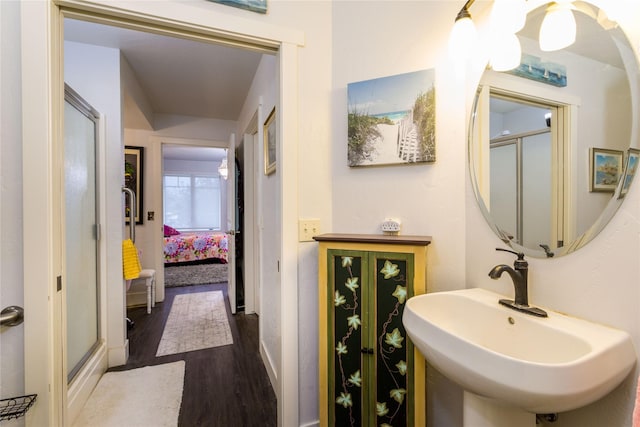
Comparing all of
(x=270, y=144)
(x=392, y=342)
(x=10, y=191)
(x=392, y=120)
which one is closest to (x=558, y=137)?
(x=392, y=120)

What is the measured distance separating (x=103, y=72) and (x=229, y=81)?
1.01 meters

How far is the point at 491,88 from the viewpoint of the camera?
1.12m

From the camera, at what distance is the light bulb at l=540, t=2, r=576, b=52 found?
875 millimetres

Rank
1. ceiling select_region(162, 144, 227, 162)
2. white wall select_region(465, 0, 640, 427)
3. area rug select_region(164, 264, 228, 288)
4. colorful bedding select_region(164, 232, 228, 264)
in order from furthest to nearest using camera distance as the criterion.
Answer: ceiling select_region(162, 144, 227, 162) < colorful bedding select_region(164, 232, 228, 264) < area rug select_region(164, 264, 228, 288) < white wall select_region(465, 0, 640, 427)

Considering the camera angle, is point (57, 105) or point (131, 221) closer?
point (57, 105)

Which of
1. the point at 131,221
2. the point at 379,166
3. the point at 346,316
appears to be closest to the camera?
the point at 346,316

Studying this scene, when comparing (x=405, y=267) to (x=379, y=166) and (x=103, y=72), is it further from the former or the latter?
(x=103, y=72)

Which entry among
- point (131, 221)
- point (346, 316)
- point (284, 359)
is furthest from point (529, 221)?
point (131, 221)

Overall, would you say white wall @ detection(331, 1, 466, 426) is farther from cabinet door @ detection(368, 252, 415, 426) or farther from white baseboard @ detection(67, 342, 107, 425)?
white baseboard @ detection(67, 342, 107, 425)

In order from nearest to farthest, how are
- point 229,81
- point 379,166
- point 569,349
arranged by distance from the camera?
point 569,349, point 379,166, point 229,81

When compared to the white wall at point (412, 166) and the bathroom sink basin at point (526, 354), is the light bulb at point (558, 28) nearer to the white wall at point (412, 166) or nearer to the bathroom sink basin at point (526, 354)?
the white wall at point (412, 166)

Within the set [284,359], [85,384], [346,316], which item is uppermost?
[346,316]

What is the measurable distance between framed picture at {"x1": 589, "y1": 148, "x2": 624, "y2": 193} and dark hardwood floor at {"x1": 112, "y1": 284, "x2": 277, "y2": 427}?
6.25 feet

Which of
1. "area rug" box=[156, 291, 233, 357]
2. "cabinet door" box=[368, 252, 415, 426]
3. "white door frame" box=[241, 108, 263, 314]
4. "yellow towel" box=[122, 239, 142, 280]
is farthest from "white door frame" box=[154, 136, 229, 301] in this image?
"cabinet door" box=[368, 252, 415, 426]
